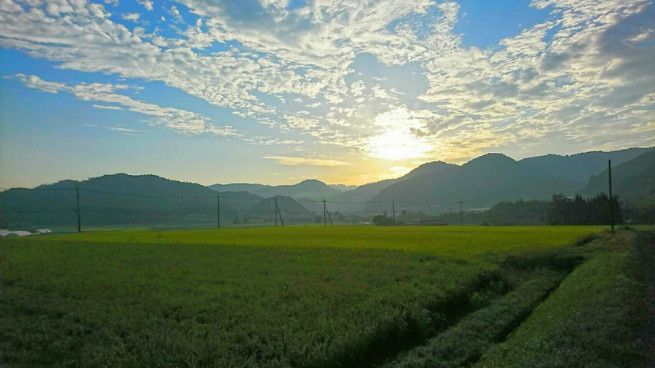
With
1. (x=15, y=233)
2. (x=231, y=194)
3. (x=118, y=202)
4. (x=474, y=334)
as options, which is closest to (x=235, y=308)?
(x=474, y=334)

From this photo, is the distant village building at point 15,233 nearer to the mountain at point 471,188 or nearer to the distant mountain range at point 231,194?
the distant mountain range at point 231,194

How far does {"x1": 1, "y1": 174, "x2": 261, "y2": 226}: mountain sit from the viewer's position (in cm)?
6531

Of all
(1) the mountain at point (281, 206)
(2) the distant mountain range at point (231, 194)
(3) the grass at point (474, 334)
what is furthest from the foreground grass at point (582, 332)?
(1) the mountain at point (281, 206)

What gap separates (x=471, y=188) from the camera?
184625mm

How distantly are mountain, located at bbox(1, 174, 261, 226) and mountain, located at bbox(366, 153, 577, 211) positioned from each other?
68.5m

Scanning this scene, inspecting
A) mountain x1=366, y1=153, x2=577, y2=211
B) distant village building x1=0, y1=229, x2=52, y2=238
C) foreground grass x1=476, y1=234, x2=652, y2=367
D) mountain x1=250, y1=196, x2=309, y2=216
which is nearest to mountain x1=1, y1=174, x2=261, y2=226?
distant village building x1=0, y1=229, x2=52, y2=238

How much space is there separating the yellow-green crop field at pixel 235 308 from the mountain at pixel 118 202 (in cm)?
4309

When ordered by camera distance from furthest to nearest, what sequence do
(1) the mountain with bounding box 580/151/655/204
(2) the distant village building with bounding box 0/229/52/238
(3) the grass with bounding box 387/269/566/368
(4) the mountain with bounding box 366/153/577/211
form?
(4) the mountain with bounding box 366/153/577/211, (1) the mountain with bounding box 580/151/655/204, (2) the distant village building with bounding box 0/229/52/238, (3) the grass with bounding box 387/269/566/368

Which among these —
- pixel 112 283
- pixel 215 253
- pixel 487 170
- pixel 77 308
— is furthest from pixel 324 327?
pixel 487 170

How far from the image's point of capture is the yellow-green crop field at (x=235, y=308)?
736cm

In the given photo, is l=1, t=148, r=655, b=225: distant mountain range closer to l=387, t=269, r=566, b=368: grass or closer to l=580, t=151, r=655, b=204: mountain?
l=580, t=151, r=655, b=204: mountain

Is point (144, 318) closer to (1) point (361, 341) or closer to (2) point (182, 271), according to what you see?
(1) point (361, 341)

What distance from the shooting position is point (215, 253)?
76.1 feet

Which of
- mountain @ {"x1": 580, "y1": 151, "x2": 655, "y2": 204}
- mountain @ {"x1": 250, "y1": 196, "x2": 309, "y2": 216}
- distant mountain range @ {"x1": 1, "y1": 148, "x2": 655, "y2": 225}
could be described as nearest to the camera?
distant mountain range @ {"x1": 1, "y1": 148, "x2": 655, "y2": 225}
